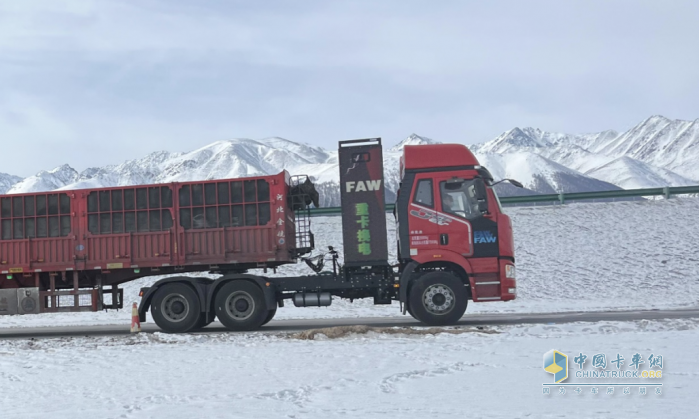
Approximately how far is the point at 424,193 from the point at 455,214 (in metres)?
0.83

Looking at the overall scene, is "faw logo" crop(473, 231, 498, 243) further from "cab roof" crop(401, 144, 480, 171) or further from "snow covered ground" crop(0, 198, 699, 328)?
"snow covered ground" crop(0, 198, 699, 328)

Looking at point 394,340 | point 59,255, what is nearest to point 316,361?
point 394,340

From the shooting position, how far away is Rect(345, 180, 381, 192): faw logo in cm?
1627

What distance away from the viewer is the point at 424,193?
15.8 meters

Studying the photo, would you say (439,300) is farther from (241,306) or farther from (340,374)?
(340,374)

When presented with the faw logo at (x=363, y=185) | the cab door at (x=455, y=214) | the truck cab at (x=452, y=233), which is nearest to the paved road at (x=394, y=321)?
the truck cab at (x=452, y=233)

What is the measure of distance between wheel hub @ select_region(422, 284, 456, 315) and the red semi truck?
0.9 inches

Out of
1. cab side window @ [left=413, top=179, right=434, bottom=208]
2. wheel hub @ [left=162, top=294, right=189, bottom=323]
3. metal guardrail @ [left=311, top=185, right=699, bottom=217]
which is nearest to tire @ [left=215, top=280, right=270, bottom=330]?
wheel hub @ [left=162, top=294, right=189, bottom=323]

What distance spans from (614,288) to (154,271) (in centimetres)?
1574

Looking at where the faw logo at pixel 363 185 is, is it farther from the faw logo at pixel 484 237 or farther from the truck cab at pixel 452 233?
the faw logo at pixel 484 237

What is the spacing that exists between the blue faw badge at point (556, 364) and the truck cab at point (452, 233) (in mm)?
5165

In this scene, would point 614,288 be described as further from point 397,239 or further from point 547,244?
point 397,239

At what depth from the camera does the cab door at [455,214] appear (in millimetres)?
15664

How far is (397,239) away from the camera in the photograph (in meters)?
16.3
